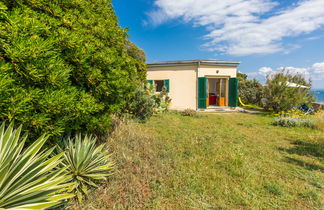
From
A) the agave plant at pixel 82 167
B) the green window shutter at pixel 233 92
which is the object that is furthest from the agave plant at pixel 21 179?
the green window shutter at pixel 233 92

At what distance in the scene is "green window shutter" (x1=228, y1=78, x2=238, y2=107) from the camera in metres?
11.8

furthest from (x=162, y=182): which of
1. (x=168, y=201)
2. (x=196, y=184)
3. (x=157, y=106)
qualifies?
(x=157, y=106)

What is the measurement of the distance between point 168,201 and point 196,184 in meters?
0.66

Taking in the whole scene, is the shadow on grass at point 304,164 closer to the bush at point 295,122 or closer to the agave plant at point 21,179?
the bush at point 295,122

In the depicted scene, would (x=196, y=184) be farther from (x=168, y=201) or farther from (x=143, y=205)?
(x=143, y=205)

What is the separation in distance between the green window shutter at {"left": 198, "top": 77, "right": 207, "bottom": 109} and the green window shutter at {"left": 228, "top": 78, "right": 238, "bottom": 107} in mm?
2254

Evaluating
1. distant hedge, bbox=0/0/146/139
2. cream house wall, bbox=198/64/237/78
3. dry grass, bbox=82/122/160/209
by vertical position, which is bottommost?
dry grass, bbox=82/122/160/209

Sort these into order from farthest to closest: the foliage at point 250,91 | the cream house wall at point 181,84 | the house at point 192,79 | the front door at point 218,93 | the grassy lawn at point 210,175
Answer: the foliage at point 250,91 → the front door at point 218,93 → the cream house wall at point 181,84 → the house at point 192,79 → the grassy lawn at point 210,175

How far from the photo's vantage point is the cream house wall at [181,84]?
11867 mm

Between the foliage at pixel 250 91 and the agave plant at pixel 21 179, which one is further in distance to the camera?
the foliage at pixel 250 91

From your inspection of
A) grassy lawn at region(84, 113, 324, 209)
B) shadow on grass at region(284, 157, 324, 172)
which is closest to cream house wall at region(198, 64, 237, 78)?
grassy lawn at region(84, 113, 324, 209)

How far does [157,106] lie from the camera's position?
31.2ft

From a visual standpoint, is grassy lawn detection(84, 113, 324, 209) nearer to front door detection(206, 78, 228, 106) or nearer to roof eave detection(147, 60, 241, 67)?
roof eave detection(147, 60, 241, 67)

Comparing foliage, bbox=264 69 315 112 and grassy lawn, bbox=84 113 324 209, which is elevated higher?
foliage, bbox=264 69 315 112
